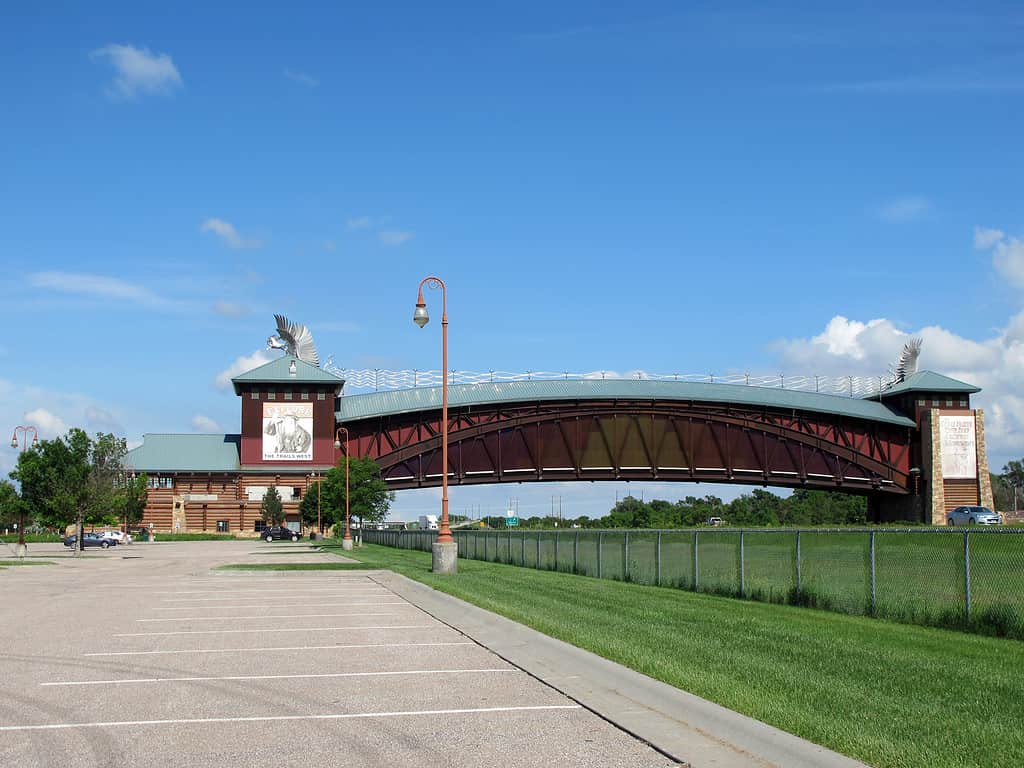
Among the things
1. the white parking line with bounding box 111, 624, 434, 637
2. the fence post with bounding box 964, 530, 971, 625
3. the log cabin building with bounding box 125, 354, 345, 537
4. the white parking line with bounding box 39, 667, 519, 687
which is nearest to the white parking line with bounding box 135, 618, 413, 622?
the white parking line with bounding box 111, 624, 434, 637

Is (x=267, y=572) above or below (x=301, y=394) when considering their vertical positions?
below

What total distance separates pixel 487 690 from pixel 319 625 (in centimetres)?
773

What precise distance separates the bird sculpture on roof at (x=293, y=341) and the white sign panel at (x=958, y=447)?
64.9m

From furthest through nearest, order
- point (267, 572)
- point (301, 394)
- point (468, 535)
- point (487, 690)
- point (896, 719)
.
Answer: point (301, 394) < point (468, 535) < point (267, 572) < point (487, 690) < point (896, 719)

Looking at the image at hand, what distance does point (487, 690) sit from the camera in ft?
35.5

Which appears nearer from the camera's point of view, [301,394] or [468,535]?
[468,535]

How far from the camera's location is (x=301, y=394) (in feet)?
327

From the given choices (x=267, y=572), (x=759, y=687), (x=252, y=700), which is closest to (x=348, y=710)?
(x=252, y=700)

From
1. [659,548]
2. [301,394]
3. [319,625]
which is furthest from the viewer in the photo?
[301,394]

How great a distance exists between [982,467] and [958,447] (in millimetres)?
2981

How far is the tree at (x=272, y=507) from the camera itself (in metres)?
98.2

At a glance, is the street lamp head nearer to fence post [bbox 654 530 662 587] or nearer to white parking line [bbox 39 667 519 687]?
fence post [bbox 654 530 662 587]

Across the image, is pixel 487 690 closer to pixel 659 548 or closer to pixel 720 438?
pixel 659 548

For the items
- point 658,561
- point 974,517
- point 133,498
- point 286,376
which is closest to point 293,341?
point 286,376
